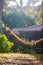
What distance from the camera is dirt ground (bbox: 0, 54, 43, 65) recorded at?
4156mm

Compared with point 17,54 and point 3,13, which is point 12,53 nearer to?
point 17,54

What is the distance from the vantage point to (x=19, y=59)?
4219 mm

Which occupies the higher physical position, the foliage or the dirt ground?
the foliage

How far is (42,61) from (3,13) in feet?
3.57

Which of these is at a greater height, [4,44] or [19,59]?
[4,44]

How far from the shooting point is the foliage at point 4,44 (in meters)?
4.29

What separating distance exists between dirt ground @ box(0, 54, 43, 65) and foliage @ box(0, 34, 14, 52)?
130 millimetres

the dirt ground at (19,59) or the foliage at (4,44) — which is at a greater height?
the foliage at (4,44)

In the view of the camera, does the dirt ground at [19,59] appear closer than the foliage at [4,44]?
Yes

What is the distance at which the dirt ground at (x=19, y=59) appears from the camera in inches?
164

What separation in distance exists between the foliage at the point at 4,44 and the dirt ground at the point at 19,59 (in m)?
0.13

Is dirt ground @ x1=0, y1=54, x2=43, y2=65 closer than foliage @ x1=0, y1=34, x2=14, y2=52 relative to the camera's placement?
Yes

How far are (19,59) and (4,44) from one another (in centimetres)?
37

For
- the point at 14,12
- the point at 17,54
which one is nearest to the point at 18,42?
the point at 17,54
